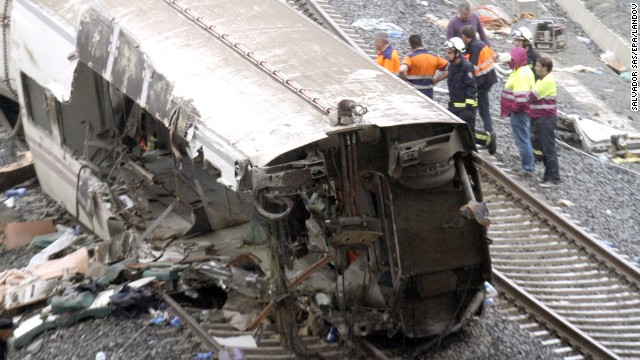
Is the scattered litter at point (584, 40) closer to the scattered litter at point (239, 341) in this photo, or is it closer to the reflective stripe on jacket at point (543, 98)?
the reflective stripe on jacket at point (543, 98)

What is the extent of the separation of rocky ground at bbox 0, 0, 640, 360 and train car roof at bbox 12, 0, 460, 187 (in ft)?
5.45

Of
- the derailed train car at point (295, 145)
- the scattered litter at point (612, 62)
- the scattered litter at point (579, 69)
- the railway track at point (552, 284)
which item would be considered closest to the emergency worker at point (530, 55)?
the railway track at point (552, 284)

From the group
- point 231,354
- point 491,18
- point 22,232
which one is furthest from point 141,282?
point 491,18

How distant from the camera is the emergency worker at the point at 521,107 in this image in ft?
39.2

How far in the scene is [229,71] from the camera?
8.33m

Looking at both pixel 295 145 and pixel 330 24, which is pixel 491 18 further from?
pixel 295 145

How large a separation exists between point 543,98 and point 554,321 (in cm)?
356

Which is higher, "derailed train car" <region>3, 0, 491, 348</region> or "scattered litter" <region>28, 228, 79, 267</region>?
"derailed train car" <region>3, 0, 491, 348</region>

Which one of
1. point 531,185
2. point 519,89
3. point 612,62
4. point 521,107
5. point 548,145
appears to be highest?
point 519,89

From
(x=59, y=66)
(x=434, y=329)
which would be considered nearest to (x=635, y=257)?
(x=434, y=329)

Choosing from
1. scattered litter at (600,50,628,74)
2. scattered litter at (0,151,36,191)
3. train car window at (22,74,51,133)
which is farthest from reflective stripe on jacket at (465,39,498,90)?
scattered litter at (0,151,36,191)

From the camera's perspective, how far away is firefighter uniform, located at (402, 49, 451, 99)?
1223cm

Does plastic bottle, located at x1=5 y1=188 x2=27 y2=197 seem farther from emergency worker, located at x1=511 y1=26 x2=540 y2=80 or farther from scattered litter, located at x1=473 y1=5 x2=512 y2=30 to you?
scattered litter, located at x1=473 y1=5 x2=512 y2=30

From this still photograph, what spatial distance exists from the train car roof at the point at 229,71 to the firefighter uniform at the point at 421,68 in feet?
9.15
